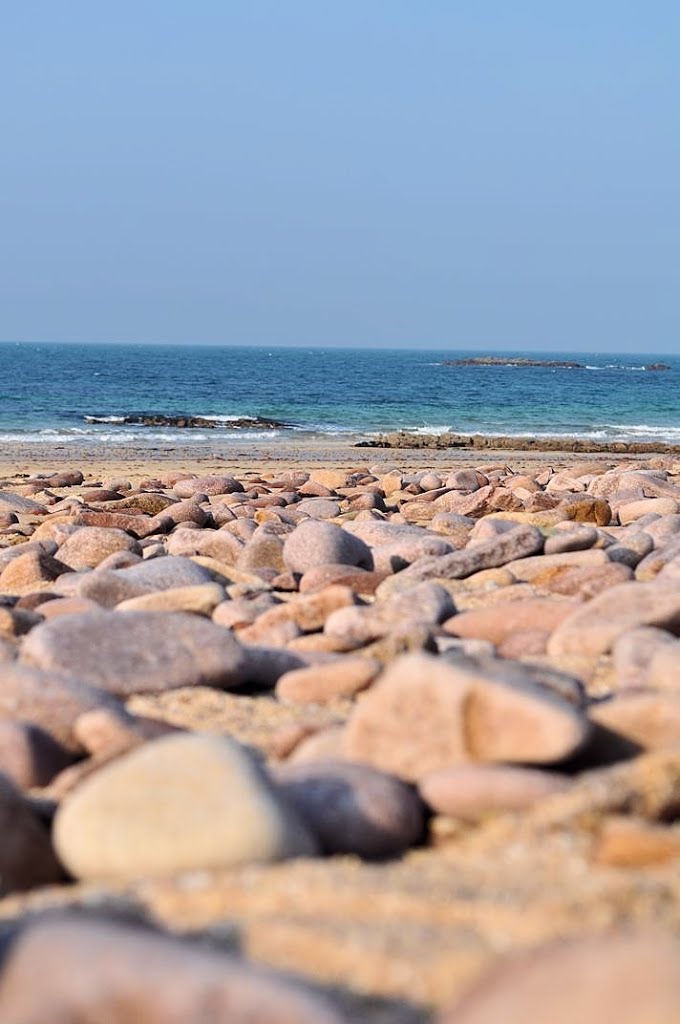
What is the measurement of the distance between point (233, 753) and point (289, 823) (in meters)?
0.21

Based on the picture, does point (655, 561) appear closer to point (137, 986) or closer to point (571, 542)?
point (571, 542)

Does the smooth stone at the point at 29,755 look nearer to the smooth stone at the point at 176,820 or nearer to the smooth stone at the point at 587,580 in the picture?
the smooth stone at the point at 176,820

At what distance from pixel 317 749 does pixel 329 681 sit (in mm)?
796

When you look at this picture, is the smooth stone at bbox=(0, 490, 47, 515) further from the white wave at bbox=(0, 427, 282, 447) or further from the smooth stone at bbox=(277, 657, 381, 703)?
the white wave at bbox=(0, 427, 282, 447)

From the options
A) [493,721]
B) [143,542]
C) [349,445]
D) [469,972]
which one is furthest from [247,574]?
[349,445]

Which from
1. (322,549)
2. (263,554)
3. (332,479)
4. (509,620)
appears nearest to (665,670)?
(509,620)

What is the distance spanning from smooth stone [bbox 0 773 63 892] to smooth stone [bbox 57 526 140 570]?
5047 millimetres

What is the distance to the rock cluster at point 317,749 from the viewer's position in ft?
5.97

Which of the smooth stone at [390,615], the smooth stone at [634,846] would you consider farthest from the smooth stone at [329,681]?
the smooth stone at [634,846]

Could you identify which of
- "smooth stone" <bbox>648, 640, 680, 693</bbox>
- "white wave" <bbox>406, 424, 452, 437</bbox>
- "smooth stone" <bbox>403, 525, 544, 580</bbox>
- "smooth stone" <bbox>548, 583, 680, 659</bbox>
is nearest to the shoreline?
"white wave" <bbox>406, 424, 452, 437</bbox>

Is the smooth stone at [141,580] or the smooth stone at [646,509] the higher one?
the smooth stone at [646,509]

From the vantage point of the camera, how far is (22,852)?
100 inches

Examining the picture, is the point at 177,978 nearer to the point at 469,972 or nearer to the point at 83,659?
the point at 469,972

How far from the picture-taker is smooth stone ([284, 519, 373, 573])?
270 inches
